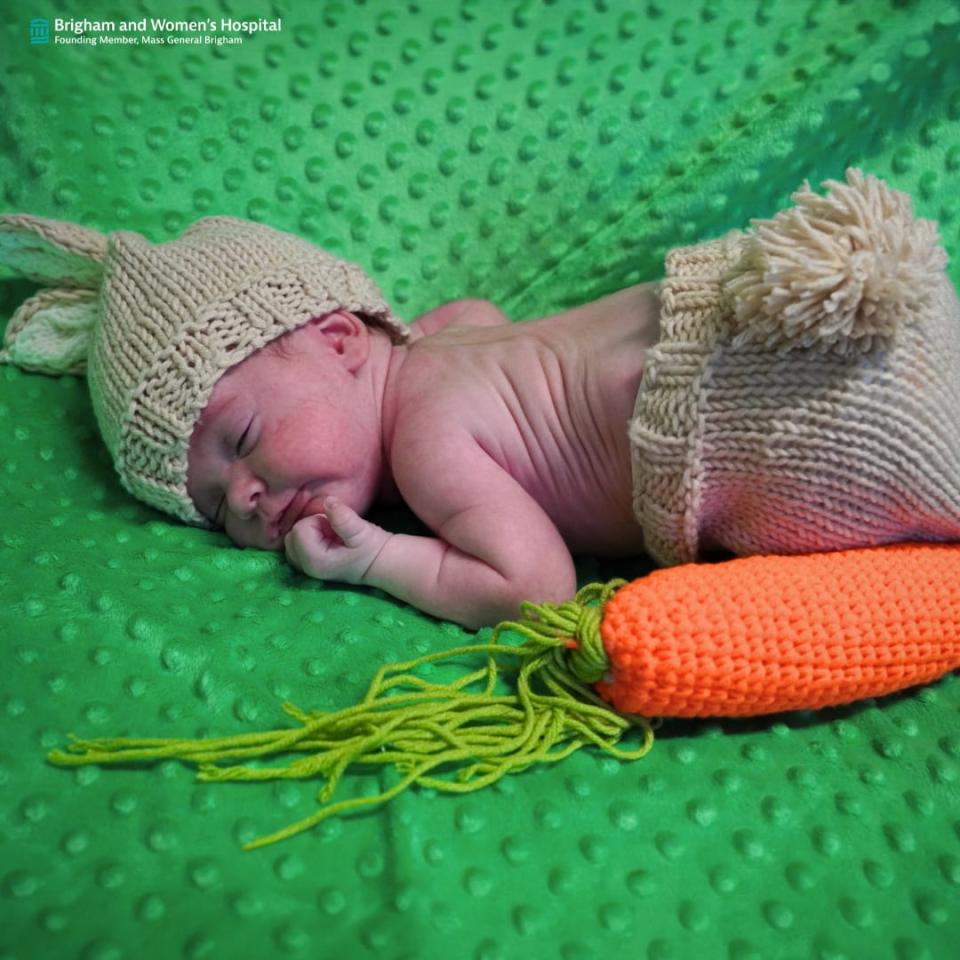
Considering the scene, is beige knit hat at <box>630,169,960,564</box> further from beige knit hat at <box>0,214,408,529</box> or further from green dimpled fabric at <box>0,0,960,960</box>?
beige knit hat at <box>0,214,408,529</box>

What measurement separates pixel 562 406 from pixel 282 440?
0.36m

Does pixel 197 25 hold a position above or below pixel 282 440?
above

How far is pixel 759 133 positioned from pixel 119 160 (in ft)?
3.31

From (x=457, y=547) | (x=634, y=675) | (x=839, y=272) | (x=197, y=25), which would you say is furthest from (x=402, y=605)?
(x=197, y=25)

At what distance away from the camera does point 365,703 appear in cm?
95

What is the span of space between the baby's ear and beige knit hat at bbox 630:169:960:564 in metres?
0.84

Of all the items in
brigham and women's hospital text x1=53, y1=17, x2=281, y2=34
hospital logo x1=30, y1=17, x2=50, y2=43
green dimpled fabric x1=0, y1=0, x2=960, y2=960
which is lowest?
green dimpled fabric x1=0, y1=0, x2=960, y2=960

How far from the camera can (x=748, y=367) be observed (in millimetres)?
1038

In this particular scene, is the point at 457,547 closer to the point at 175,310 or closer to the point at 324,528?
the point at 324,528

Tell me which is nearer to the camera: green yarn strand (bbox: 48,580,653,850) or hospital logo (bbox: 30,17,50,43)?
green yarn strand (bbox: 48,580,653,850)

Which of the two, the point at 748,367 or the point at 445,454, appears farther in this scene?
the point at 445,454

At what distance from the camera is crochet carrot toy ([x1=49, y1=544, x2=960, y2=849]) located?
0.92 metres

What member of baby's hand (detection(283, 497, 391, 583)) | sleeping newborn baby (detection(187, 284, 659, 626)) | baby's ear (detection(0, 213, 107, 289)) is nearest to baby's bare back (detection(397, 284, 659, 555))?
sleeping newborn baby (detection(187, 284, 659, 626))

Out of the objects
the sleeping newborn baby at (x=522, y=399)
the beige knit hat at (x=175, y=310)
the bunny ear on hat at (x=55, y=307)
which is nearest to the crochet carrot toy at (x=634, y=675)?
the sleeping newborn baby at (x=522, y=399)
